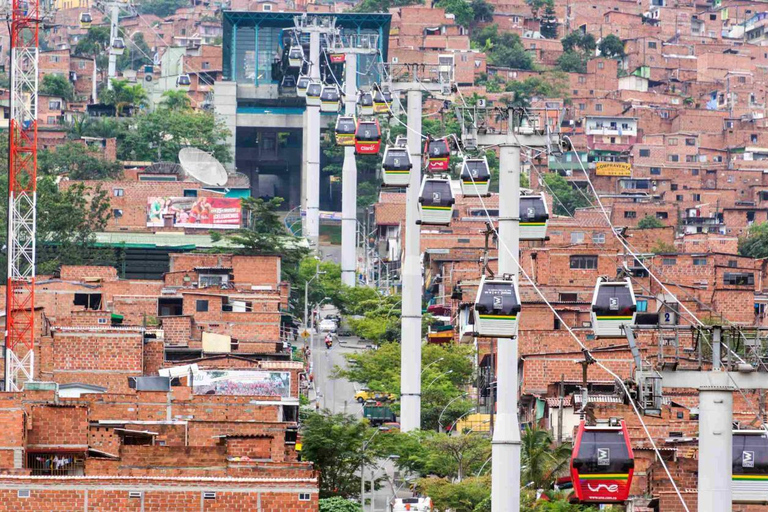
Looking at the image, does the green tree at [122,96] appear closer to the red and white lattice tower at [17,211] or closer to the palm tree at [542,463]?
the red and white lattice tower at [17,211]

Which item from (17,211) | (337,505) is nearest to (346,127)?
(17,211)

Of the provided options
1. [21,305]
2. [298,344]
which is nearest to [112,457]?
[21,305]

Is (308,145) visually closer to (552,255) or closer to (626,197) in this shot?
(626,197)

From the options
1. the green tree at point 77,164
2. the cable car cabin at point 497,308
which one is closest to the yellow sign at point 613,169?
the green tree at point 77,164

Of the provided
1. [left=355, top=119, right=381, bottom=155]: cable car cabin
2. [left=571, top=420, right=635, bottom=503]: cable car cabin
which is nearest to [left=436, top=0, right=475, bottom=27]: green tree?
[left=355, top=119, right=381, bottom=155]: cable car cabin

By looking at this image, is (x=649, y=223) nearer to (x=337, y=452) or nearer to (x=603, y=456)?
(x=337, y=452)

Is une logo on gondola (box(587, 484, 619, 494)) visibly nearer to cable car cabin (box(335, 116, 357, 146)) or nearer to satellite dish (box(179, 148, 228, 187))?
cable car cabin (box(335, 116, 357, 146))
